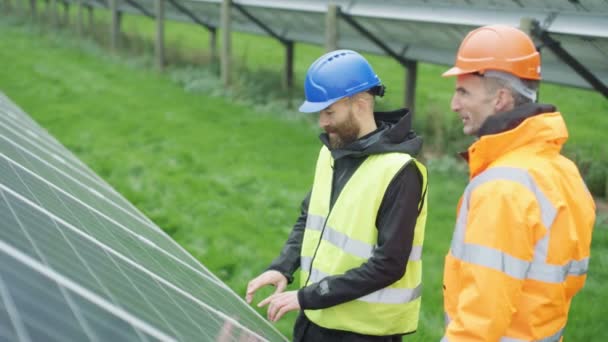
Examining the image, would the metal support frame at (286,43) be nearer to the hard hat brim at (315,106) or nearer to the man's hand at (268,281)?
the man's hand at (268,281)

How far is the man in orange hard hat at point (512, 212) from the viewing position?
1975 mm

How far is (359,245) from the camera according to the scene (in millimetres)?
2580

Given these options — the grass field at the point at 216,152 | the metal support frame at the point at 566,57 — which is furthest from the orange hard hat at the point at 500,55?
the metal support frame at the point at 566,57

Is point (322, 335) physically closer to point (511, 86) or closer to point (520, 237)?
point (520, 237)

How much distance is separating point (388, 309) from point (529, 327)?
27.0 inches

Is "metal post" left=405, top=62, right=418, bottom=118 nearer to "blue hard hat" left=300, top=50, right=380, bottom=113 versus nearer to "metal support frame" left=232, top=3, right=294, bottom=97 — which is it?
"metal support frame" left=232, top=3, right=294, bottom=97

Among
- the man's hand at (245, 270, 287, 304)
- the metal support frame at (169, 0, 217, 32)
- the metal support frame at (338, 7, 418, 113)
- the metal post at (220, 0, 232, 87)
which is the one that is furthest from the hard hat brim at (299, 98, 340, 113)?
the metal support frame at (169, 0, 217, 32)

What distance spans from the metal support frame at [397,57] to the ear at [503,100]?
24.5 feet

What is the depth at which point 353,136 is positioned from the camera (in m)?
2.67

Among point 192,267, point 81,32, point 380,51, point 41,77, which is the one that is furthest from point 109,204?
point 81,32

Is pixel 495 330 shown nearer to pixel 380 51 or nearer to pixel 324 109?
pixel 324 109

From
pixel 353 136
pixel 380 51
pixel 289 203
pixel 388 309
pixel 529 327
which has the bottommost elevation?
pixel 289 203

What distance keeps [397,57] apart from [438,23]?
6.95ft

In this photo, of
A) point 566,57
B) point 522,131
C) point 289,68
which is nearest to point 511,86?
point 522,131
